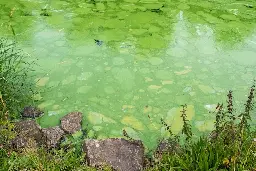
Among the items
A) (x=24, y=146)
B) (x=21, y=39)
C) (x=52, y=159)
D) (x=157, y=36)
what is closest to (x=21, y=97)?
(x=24, y=146)

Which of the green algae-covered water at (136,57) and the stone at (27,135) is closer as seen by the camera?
the stone at (27,135)

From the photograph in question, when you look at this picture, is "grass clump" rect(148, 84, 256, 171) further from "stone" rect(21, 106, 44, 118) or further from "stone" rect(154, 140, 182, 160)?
"stone" rect(21, 106, 44, 118)

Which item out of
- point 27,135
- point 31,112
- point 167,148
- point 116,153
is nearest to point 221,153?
point 167,148

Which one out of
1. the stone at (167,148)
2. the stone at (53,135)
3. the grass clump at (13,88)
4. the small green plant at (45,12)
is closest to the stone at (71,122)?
the stone at (53,135)

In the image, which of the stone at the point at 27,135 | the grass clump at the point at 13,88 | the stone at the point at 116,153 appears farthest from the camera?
the grass clump at the point at 13,88

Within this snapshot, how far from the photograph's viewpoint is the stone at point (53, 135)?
8.58 ft

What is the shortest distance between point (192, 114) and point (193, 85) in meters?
0.44

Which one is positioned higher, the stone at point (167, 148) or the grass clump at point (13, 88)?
the grass clump at point (13, 88)

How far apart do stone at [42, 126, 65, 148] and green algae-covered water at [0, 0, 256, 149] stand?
185 millimetres

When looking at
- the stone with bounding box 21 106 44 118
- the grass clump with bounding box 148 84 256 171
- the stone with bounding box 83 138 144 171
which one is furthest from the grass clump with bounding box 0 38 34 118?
the grass clump with bounding box 148 84 256 171

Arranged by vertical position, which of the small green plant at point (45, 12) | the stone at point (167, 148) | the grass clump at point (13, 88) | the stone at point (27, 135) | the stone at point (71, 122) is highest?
the small green plant at point (45, 12)

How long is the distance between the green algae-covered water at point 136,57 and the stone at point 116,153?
8.9 inches

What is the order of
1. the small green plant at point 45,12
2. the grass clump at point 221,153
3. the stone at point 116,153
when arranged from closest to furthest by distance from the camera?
1. the grass clump at point 221,153
2. the stone at point 116,153
3. the small green plant at point 45,12

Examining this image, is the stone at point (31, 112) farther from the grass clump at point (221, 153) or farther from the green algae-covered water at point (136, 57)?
the grass clump at point (221, 153)
